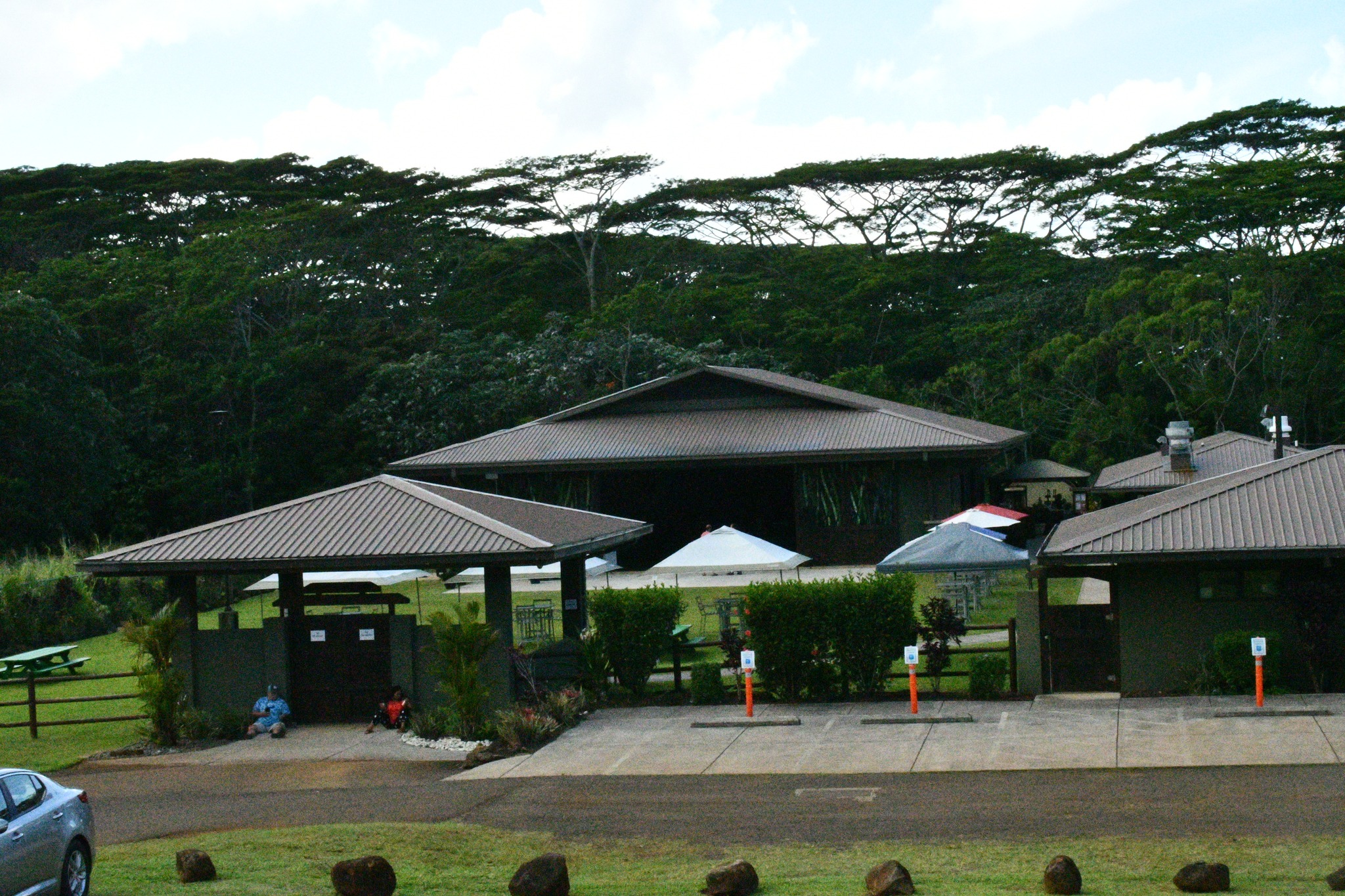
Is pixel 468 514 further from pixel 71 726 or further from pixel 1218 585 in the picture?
pixel 1218 585

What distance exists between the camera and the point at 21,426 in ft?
151

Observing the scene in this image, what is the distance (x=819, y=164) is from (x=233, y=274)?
27.7m

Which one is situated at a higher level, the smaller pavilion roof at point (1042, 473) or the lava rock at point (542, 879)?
the smaller pavilion roof at point (1042, 473)

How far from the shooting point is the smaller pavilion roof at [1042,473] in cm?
4725

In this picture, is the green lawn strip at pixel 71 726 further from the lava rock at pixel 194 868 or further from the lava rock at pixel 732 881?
the lava rock at pixel 732 881

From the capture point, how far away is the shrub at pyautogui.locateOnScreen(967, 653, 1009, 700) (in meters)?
20.0

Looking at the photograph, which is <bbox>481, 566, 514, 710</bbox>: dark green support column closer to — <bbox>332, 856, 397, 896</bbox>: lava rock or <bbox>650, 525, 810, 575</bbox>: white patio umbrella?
<bbox>650, 525, 810, 575</bbox>: white patio umbrella

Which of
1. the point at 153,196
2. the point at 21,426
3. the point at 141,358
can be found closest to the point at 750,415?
the point at 21,426

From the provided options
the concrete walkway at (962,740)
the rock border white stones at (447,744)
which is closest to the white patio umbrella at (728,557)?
the concrete walkway at (962,740)

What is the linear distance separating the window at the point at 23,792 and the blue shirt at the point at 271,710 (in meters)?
9.38

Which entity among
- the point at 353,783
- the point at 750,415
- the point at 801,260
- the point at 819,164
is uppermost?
the point at 819,164

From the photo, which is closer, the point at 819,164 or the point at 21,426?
the point at 21,426

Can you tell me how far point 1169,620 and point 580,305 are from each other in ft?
178

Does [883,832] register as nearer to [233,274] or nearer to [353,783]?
[353,783]
